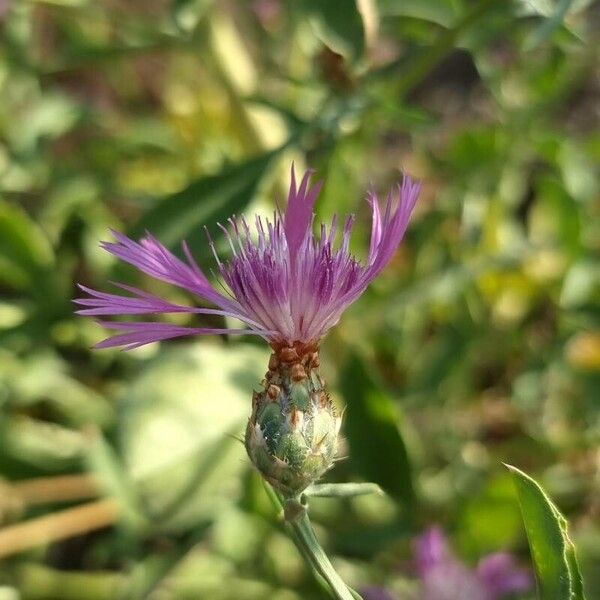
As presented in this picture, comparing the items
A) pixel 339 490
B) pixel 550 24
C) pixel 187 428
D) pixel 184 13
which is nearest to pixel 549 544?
pixel 339 490

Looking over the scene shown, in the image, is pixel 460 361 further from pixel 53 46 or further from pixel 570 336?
pixel 53 46

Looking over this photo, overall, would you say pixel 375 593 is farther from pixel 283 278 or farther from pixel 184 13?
pixel 184 13

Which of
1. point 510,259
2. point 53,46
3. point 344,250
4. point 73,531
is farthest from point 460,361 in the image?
point 53,46

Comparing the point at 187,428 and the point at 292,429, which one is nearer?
the point at 292,429

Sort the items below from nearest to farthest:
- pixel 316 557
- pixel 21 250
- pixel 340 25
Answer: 1. pixel 316 557
2. pixel 340 25
3. pixel 21 250

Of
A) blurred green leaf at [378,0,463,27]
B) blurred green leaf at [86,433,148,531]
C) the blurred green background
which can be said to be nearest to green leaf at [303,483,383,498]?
the blurred green background

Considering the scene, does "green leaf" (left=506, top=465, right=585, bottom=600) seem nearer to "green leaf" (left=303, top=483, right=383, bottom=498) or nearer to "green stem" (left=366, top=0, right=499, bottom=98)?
"green leaf" (left=303, top=483, right=383, bottom=498)
